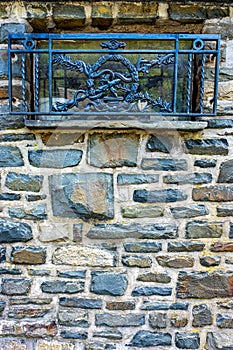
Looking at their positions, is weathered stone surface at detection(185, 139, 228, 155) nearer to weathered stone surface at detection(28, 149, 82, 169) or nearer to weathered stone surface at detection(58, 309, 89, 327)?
weathered stone surface at detection(28, 149, 82, 169)

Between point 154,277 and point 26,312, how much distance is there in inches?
31.8

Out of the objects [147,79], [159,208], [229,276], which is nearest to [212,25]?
[147,79]

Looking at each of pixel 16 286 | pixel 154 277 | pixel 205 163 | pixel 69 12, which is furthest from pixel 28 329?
pixel 69 12

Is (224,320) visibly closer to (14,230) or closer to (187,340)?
(187,340)

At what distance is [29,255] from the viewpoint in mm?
2006

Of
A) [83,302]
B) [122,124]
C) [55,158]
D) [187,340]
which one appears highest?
[122,124]

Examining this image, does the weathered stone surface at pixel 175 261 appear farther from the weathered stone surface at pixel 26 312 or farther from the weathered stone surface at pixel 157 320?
the weathered stone surface at pixel 26 312

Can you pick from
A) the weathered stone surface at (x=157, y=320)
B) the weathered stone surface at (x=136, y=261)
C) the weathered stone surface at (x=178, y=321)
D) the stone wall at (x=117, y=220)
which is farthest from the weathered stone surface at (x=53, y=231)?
the weathered stone surface at (x=178, y=321)

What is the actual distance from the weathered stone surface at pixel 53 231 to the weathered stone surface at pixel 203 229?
728 mm

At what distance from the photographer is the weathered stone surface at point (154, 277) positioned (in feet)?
6.58

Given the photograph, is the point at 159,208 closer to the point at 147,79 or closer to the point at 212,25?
the point at 147,79

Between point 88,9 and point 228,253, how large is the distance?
5.38 ft

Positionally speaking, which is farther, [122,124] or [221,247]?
[221,247]

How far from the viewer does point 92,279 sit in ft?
6.61
